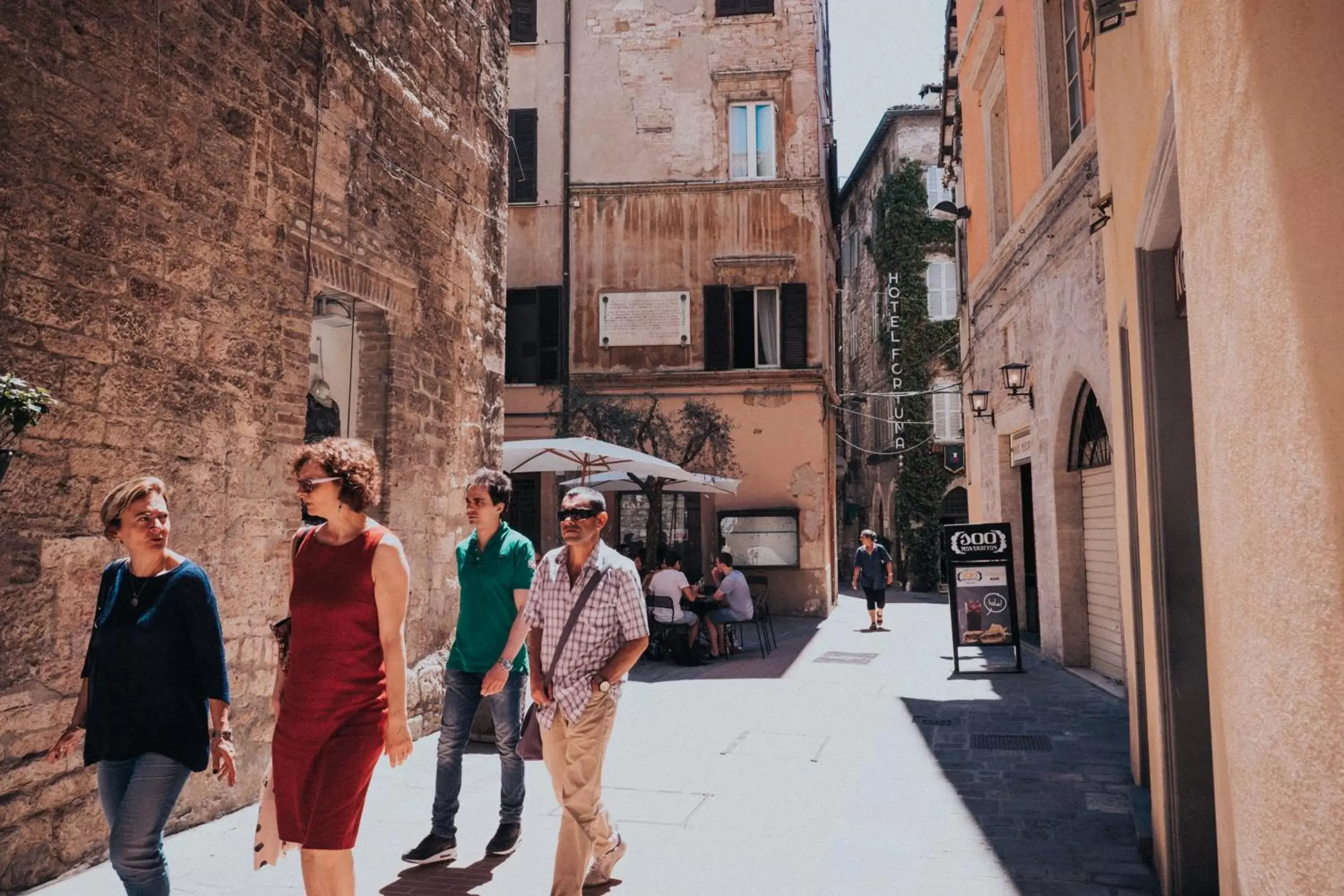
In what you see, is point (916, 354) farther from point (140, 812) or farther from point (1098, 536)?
point (140, 812)

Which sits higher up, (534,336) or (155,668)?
(534,336)

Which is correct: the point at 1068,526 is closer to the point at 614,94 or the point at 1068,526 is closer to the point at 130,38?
the point at 130,38

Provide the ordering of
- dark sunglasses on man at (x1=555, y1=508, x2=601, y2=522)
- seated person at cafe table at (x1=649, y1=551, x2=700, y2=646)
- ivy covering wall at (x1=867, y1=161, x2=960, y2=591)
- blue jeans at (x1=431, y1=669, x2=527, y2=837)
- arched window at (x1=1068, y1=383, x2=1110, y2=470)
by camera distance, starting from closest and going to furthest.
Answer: dark sunglasses on man at (x1=555, y1=508, x2=601, y2=522) → blue jeans at (x1=431, y1=669, x2=527, y2=837) → arched window at (x1=1068, y1=383, x2=1110, y2=470) → seated person at cafe table at (x1=649, y1=551, x2=700, y2=646) → ivy covering wall at (x1=867, y1=161, x2=960, y2=591)

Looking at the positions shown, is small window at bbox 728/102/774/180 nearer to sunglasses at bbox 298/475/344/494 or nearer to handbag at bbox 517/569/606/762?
handbag at bbox 517/569/606/762

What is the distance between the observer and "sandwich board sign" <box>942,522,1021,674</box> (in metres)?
10.2

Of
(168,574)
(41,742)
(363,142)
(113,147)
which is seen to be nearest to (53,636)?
(41,742)

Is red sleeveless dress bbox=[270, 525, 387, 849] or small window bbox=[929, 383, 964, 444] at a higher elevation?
small window bbox=[929, 383, 964, 444]

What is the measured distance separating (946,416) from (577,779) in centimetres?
2603

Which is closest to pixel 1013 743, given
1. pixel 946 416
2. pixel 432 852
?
pixel 432 852

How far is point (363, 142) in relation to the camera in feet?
22.3

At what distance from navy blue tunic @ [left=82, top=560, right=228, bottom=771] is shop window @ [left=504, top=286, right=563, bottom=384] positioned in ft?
52.1

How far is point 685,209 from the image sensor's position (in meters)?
19.1

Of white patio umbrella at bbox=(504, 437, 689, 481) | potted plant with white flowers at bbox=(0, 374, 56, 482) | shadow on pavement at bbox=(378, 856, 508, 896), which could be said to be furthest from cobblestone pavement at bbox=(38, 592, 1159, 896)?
white patio umbrella at bbox=(504, 437, 689, 481)

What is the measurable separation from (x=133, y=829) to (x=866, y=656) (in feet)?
33.1
